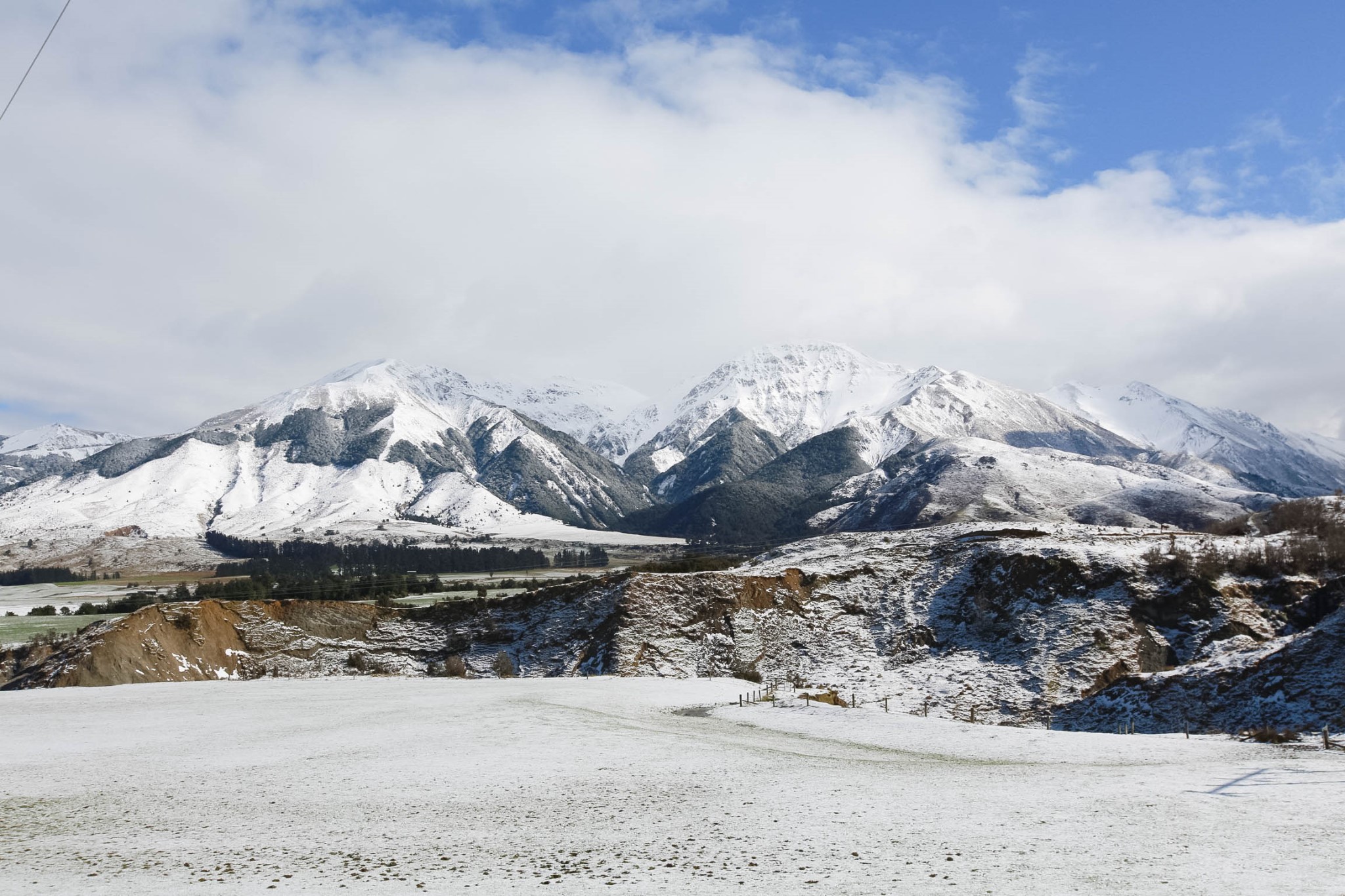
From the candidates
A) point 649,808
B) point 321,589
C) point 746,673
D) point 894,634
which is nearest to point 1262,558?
point 894,634

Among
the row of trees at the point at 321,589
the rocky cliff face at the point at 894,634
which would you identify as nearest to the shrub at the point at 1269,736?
the rocky cliff face at the point at 894,634

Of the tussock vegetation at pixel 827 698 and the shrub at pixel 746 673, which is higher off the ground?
the tussock vegetation at pixel 827 698

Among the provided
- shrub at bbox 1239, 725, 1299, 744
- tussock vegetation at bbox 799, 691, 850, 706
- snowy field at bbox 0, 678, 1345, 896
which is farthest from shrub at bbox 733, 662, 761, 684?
shrub at bbox 1239, 725, 1299, 744

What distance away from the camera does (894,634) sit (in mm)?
66250

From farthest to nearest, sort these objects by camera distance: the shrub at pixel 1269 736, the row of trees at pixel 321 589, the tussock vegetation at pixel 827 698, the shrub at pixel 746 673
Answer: the row of trees at pixel 321 589 < the shrub at pixel 746 673 < the tussock vegetation at pixel 827 698 < the shrub at pixel 1269 736

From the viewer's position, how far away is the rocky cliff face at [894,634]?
4781cm

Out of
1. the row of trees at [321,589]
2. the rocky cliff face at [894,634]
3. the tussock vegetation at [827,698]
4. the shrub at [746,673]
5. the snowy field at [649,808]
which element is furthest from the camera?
the row of trees at [321,589]

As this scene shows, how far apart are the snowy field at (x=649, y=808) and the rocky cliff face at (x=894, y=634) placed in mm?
13964

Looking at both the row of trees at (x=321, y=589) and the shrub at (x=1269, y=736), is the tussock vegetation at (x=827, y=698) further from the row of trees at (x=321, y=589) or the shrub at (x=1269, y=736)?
the row of trees at (x=321, y=589)

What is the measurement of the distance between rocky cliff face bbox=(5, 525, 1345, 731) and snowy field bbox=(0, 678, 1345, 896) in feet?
45.8

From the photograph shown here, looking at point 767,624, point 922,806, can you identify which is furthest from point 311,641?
point 922,806

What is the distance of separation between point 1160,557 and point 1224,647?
12.8 meters

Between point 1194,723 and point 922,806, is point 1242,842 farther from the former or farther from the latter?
point 1194,723

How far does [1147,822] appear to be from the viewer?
1950 centimetres
